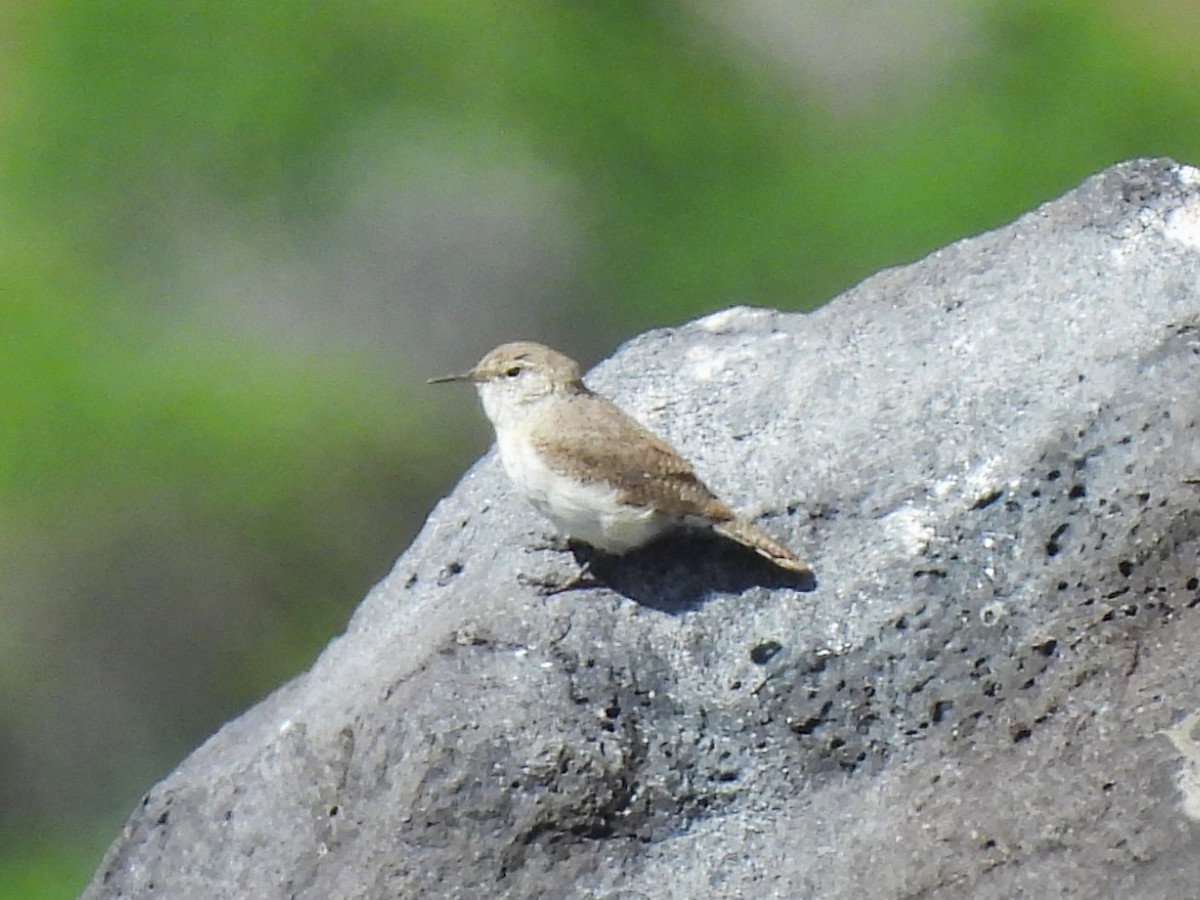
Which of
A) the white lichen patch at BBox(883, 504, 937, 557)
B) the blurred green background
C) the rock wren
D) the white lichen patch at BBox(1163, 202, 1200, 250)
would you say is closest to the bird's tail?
the rock wren

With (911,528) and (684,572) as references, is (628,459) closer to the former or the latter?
(684,572)

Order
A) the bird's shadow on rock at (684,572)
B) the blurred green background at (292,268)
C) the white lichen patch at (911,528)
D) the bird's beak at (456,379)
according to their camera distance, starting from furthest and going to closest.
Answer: the blurred green background at (292,268)
the bird's beak at (456,379)
the bird's shadow on rock at (684,572)
the white lichen patch at (911,528)

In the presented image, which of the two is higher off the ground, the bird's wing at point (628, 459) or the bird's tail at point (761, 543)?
the bird's wing at point (628, 459)

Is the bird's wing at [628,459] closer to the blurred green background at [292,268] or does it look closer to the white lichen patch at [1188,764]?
the white lichen patch at [1188,764]

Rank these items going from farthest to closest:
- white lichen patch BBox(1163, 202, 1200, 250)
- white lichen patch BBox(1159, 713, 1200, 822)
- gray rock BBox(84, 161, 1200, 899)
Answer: white lichen patch BBox(1163, 202, 1200, 250) → gray rock BBox(84, 161, 1200, 899) → white lichen patch BBox(1159, 713, 1200, 822)

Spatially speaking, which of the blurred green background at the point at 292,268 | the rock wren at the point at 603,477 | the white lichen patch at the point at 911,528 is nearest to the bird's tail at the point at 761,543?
the rock wren at the point at 603,477

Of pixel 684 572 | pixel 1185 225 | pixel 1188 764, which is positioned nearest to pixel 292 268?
pixel 684 572

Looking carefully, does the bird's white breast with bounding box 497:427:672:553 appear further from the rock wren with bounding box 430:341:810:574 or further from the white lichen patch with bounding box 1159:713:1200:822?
the white lichen patch with bounding box 1159:713:1200:822
